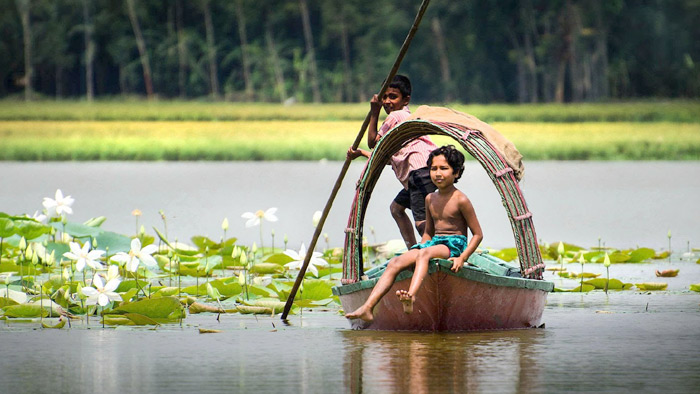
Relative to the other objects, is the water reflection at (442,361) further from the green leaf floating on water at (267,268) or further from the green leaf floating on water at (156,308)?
the green leaf floating on water at (267,268)

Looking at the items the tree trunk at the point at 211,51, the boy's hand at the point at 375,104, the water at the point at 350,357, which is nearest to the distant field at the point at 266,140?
the tree trunk at the point at 211,51

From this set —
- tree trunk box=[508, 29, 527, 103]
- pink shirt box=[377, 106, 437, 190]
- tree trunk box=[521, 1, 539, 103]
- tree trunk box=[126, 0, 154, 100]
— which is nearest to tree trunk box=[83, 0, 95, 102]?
tree trunk box=[126, 0, 154, 100]

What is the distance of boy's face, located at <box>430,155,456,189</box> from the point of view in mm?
6543

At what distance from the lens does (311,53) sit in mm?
47281

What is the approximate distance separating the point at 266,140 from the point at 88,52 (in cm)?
1077

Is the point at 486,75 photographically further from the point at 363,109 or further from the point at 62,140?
the point at 62,140

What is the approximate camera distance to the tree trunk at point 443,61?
157 feet

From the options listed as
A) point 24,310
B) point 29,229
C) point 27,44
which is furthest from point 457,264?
point 27,44

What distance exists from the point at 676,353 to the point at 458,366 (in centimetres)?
112

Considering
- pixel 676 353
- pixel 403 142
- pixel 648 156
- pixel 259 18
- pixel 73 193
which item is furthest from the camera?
pixel 259 18

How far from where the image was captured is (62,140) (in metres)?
36.1

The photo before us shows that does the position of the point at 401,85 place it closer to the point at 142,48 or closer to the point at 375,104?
the point at 375,104

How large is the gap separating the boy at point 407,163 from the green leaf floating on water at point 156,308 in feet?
4.43

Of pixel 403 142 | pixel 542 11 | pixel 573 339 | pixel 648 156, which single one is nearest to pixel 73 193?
pixel 403 142
